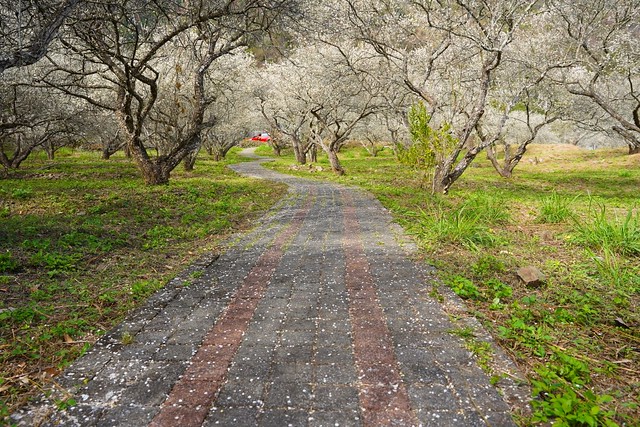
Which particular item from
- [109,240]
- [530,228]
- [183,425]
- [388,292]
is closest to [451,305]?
[388,292]

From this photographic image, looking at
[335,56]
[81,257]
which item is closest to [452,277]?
[81,257]

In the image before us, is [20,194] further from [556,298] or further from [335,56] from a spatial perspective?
[335,56]

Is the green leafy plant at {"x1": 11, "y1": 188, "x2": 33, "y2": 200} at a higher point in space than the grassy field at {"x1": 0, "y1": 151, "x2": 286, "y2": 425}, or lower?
higher

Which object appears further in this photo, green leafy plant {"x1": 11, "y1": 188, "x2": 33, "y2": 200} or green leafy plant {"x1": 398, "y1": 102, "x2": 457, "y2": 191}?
green leafy plant {"x1": 398, "y1": 102, "x2": 457, "y2": 191}

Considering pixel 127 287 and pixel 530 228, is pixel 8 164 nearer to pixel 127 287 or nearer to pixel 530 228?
pixel 127 287

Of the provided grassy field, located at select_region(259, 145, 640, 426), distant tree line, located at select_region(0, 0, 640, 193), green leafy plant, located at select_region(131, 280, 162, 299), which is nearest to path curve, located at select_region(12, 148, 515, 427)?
green leafy plant, located at select_region(131, 280, 162, 299)

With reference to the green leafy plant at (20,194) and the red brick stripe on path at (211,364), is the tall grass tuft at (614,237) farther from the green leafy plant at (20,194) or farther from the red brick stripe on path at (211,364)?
the green leafy plant at (20,194)

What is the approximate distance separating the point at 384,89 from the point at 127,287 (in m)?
11.7

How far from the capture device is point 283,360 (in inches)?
117

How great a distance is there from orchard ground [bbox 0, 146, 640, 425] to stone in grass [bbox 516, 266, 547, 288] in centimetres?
9

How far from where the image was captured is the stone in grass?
4.30 meters

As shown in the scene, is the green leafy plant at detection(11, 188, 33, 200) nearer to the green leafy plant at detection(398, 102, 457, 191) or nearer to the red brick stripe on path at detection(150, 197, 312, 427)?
the red brick stripe on path at detection(150, 197, 312, 427)

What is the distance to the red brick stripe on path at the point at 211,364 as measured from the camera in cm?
239

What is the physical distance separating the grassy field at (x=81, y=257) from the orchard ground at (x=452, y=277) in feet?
0.06
